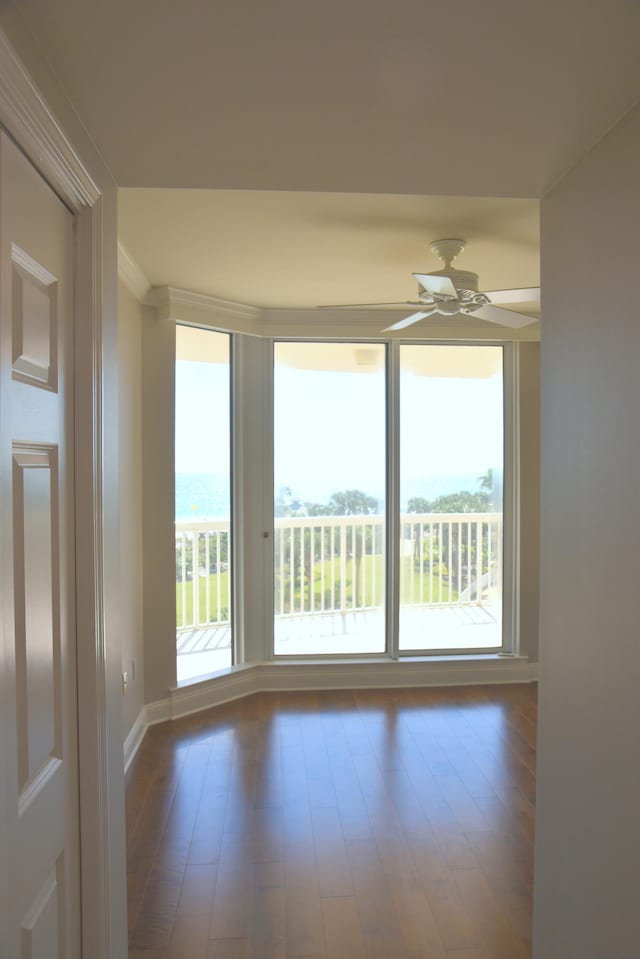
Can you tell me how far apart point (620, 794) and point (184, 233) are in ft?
8.46

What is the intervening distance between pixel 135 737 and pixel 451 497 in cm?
265

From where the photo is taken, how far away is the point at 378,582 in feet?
15.5

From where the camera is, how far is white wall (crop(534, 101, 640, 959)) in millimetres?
1349

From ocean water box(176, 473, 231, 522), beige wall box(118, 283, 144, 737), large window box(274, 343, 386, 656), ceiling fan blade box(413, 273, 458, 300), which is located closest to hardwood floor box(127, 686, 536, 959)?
beige wall box(118, 283, 144, 737)

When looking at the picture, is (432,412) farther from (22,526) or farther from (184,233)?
(22,526)

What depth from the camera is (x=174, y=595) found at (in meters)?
3.89

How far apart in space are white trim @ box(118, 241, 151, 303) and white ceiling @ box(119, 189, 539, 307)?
0.04m

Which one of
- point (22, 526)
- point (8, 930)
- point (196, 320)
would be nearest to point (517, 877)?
point (8, 930)

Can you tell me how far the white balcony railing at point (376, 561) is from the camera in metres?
4.63

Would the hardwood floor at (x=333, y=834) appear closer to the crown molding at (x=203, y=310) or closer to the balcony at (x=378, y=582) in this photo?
the balcony at (x=378, y=582)

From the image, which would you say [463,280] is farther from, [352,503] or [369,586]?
[369,586]

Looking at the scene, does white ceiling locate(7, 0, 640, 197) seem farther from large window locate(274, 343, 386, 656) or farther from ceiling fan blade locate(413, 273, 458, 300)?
large window locate(274, 343, 386, 656)

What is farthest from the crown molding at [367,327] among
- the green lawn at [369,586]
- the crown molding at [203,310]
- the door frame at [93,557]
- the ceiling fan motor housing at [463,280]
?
the door frame at [93,557]

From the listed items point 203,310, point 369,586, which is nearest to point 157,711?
point 369,586
